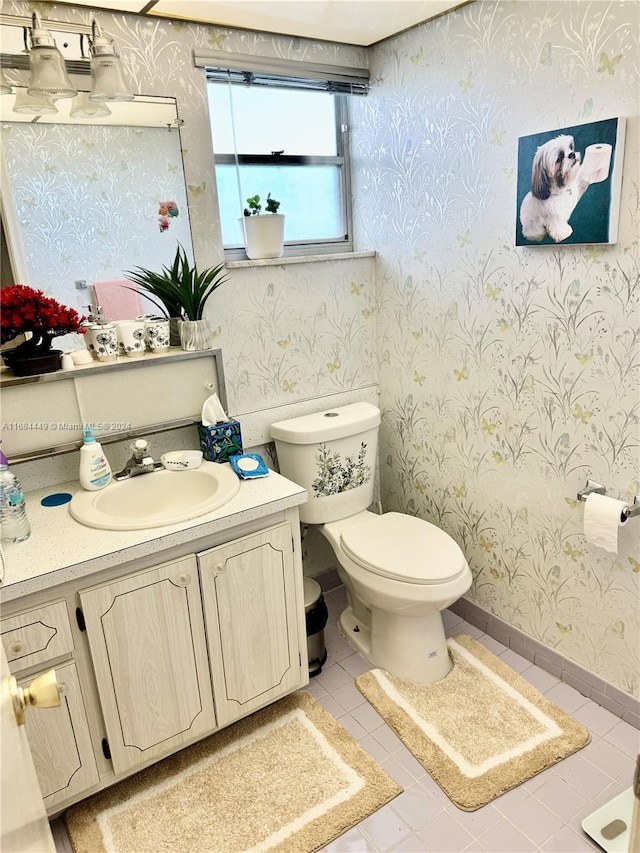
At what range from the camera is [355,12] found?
73.6 inches

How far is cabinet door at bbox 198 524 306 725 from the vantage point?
1.70m

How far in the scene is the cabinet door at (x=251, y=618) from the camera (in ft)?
5.58

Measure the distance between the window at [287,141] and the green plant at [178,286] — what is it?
28 cm

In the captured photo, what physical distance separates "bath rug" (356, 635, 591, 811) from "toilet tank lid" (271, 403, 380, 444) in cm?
84

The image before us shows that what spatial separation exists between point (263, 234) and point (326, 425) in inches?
28.2

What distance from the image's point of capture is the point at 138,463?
1.89 metres

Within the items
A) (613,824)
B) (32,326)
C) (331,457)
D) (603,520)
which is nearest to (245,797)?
(613,824)

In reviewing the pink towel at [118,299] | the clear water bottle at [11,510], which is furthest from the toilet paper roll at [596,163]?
the clear water bottle at [11,510]

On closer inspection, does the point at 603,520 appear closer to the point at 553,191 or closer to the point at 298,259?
the point at 553,191

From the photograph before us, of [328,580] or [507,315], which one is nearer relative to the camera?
[507,315]

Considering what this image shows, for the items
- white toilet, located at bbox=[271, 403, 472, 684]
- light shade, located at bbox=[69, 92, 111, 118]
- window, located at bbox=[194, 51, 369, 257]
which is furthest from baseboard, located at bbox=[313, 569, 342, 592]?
light shade, located at bbox=[69, 92, 111, 118]

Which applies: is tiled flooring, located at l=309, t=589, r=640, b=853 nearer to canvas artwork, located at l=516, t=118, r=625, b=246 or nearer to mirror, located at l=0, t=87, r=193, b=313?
canvas artwork, located at l=516, t=118, r=625, b=246

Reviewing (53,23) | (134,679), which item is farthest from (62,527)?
(53,23)

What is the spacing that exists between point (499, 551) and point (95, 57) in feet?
6.49
